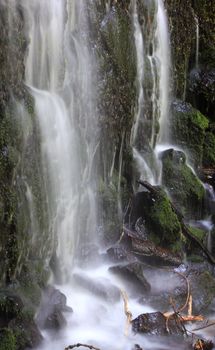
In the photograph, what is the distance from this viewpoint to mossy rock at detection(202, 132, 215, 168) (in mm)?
10281

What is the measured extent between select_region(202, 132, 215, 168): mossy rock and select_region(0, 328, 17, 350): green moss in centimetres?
582

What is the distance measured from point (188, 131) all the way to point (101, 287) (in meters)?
4.15

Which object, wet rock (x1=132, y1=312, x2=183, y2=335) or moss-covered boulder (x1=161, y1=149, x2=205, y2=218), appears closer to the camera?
wet rock (x1=132, y1=312, x2=183, y2=335)

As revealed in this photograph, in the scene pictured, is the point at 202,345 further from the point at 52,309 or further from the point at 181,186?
the point at 181,186

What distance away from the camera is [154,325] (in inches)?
238

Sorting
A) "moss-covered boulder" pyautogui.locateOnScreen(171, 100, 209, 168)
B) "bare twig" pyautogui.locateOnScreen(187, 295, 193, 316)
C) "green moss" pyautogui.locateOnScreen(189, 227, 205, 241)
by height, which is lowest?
"bare twig" pyautogui.locateOnScreen(187, 295, 193, 316)

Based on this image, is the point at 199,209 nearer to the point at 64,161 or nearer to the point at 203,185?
the point at 203,185

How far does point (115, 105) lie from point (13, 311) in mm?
3710

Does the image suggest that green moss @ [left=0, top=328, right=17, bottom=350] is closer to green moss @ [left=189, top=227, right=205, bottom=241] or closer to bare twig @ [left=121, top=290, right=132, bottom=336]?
bare twig @ [left=121, top=290, right=132, bottom=336]

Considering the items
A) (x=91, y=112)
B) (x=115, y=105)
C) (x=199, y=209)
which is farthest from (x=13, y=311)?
(x=199, y=209)

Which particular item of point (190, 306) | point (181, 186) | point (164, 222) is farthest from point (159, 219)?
point (190, 306)

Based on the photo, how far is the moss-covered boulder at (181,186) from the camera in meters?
9.08

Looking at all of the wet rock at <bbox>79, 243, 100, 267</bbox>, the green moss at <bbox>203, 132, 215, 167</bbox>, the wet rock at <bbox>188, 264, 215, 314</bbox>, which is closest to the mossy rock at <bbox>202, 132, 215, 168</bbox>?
the green moss at <bbox>203, 132, 215, 167</bbox>

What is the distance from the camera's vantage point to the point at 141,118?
9125 millimetres
